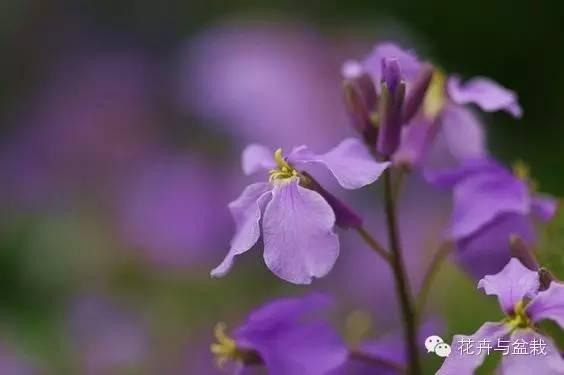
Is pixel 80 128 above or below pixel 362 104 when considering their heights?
below

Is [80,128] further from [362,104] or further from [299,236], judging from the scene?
[299,236]

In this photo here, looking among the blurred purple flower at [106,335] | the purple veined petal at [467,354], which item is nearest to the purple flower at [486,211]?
the purple veined petal at [467,354]

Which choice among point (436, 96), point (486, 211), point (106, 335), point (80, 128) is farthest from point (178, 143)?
point (486, 211)

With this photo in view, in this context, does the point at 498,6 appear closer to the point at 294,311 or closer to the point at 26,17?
the point at 26,17

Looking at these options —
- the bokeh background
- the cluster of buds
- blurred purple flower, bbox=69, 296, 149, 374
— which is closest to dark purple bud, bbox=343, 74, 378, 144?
the cluster of buds

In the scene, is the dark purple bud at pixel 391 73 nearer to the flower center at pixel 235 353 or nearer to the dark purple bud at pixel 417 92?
the dark purple bud at pixel 417 92

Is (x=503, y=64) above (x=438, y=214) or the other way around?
above

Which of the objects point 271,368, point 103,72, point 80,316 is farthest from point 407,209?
point 271,368
